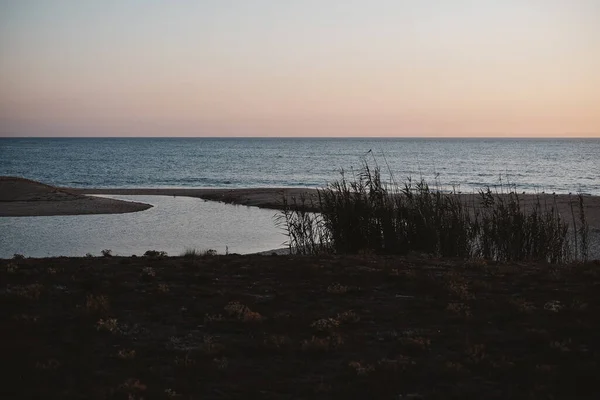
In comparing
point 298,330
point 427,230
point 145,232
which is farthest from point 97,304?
point 145,232

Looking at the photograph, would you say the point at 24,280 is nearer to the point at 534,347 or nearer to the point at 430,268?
the point at 430,268

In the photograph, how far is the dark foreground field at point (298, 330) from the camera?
653 centimetres

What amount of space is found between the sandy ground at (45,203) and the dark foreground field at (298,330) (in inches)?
1047

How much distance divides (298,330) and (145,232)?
2126 cm

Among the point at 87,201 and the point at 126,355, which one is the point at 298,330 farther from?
the point at 87,201

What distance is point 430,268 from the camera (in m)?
12.1

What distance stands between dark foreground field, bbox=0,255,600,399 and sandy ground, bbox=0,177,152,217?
26.6m

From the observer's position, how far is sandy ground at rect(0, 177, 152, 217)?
37312 millimetres

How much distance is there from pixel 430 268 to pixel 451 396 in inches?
234

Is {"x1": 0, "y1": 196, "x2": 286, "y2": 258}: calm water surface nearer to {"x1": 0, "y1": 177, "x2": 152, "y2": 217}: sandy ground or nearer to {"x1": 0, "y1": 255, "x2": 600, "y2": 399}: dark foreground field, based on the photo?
{"x1": 0, "y1": 177, "x2": 152, "y2": 217}: sandy ground

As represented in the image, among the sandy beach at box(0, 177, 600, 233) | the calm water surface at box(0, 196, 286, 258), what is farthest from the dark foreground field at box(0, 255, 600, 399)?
the sandy beach at box(0, 177, 600, 233)

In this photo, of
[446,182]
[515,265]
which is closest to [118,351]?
[515,265]

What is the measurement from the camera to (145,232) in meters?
28.5

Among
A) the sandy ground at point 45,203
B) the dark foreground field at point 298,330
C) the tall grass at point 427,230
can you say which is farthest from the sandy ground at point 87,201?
the dark foreground field at point 298,330
